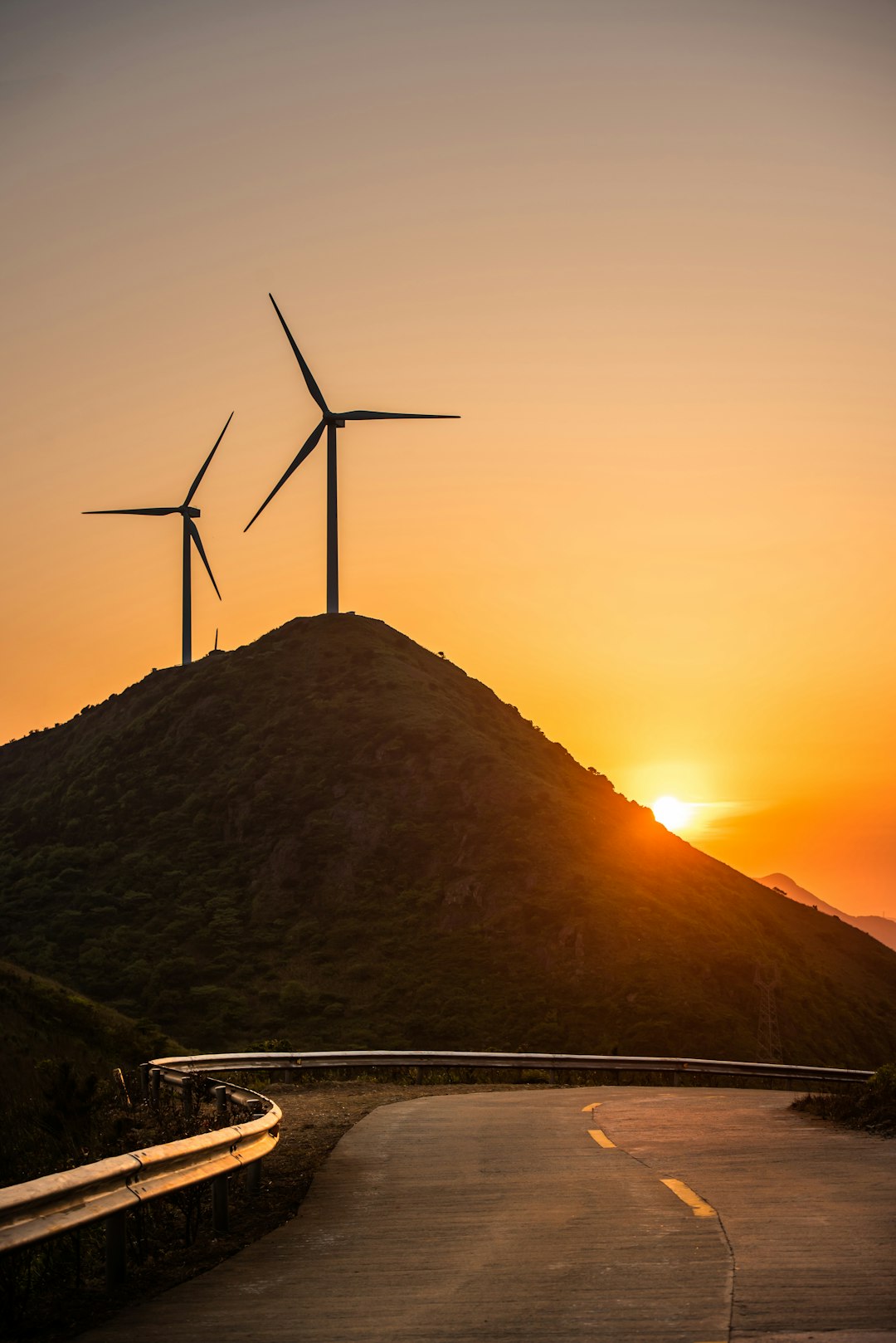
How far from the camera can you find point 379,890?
7825 cm

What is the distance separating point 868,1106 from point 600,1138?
12.1ft

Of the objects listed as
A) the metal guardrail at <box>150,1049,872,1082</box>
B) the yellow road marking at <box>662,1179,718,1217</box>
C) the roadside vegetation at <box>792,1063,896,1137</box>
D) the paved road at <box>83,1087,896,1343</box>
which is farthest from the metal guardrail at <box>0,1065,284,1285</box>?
the metal guardrail at <box>150,1049,872,1082</box>

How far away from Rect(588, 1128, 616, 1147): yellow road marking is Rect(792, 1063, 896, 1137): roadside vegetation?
9.86ft

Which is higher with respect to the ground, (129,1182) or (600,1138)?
(129,1182)

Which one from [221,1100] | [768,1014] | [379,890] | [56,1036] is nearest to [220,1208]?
[221,1100]

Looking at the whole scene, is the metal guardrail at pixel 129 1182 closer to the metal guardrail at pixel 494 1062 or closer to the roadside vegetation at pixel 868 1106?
the roadside vegetation at pixel 868 1106

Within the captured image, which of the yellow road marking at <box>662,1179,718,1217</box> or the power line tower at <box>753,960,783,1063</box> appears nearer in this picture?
the yellow road marking at <box>662,1179,718,1217</box>

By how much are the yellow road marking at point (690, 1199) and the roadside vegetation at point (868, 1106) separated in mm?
4878

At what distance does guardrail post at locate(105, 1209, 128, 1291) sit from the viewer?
8375 mm

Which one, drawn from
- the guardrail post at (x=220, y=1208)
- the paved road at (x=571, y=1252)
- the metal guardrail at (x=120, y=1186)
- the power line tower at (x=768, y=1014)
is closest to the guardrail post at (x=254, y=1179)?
the metal guardrail at (x=120, y=1186)

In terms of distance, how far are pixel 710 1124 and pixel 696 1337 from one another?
1118 centimetres

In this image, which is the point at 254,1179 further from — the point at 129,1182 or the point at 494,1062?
the point at 494,1062

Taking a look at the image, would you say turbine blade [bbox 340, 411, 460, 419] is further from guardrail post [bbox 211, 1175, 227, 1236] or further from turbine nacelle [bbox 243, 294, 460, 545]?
guardrail post [bbox 211, 1175, 227, 1236]

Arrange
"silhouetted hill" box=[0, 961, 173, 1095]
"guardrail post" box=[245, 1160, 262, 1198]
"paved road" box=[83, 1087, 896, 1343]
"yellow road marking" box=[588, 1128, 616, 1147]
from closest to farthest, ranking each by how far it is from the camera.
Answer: "paved road" box=[83, 1087, 896, 1343], "guardrail post" box=[245, 1160, 262, 1198], "yellow road marking" box=[588, 1128, 616, 1147], "silhouetted hill" box=[0, 961, 173, 1095]
